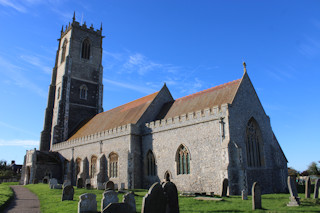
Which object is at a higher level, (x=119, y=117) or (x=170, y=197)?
(x=119, y=117)

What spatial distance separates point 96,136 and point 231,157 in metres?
13.6

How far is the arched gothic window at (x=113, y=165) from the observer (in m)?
22.6

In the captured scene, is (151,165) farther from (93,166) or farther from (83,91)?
(83,91)

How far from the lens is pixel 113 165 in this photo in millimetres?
22922

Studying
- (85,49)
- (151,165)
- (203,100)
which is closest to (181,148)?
(151,165)

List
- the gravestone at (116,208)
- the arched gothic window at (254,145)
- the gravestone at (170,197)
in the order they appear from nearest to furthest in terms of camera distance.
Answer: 1. the gravestone at (116,208)
2. the gravestone at (170,197)
3. the arched gothic window at (254,145)

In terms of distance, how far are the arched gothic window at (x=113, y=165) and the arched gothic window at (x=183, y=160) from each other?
19.3 feet

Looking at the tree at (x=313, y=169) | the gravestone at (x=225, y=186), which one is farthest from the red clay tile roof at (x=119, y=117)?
the tree at (x=313, y=169)

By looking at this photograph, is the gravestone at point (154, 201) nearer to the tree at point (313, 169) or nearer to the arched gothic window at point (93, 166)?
the arched gothic window at point (93, 166)

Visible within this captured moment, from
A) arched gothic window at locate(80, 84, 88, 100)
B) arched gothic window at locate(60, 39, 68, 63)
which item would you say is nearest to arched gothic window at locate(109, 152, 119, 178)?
arched gothic window at locate(80, 84, 88, 100)

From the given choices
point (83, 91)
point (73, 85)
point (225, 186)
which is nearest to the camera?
point (225, 186)

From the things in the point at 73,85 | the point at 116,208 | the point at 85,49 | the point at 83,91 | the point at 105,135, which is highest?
the point at 85,49

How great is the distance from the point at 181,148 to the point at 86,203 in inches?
404

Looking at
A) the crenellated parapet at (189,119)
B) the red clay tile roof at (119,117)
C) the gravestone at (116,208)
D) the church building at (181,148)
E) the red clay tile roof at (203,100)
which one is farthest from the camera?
the red clay tile roof at (119,117)
